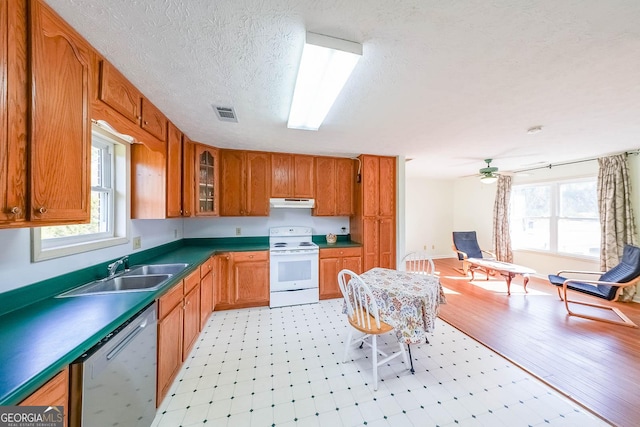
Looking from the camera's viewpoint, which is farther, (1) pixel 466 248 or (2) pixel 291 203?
(1) pixel 466 248

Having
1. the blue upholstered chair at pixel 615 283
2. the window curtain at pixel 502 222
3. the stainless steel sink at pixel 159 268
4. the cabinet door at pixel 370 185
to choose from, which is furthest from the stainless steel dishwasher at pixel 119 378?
the window curtain at pixel 502 222

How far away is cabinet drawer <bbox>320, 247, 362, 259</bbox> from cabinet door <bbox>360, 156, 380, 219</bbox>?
603 mm

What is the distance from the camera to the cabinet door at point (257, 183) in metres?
3.42

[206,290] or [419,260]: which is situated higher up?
[419,260]

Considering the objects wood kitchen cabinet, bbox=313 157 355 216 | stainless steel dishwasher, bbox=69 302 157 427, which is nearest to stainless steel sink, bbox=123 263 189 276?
stainless steel dishwasher, bbox=69 302 157 427

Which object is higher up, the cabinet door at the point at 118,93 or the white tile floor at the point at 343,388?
the cabinet door at the point at 118,93

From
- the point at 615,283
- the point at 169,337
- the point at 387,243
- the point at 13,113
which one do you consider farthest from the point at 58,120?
the point at 615,283

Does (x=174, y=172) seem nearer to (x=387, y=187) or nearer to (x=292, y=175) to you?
(x=292, y=175)

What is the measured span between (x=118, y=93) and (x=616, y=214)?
649cm

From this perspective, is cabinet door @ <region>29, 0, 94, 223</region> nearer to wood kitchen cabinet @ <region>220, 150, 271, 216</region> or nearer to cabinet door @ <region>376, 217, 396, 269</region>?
wood kitchen cabinet @ <region>220, 150, 271, 216</region>

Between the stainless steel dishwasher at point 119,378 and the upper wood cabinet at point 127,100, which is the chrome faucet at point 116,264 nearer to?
the stainless steel dishwasher at point 119,378

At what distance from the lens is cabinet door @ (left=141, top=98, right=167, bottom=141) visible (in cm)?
182

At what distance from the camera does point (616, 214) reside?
3.53 metres

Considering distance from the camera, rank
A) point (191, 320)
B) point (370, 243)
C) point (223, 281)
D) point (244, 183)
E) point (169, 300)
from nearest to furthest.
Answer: point (169, 300) → point (191, 320) → point (223, 281) → point (244, 183) → point (370, 243)
